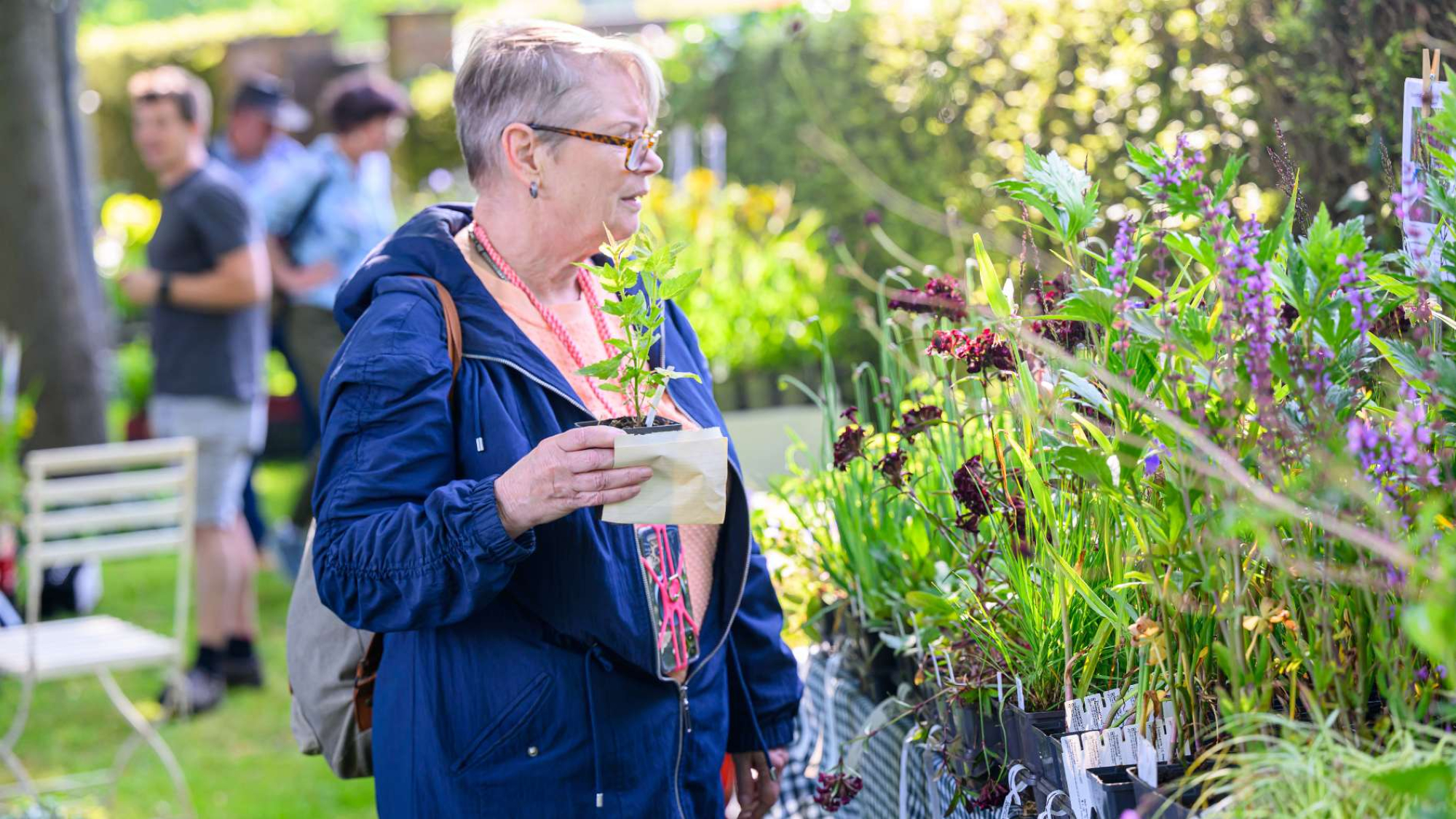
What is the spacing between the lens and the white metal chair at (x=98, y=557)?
3.91m

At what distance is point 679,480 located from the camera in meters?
1.68

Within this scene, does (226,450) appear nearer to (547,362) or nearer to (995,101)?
(995,101)

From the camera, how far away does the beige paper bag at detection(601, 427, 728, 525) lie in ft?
5.49

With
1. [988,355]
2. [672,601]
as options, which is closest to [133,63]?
[672,601]

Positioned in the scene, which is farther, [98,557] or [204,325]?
[204,325]

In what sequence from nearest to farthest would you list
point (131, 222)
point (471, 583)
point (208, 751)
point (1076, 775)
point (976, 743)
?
1. point (1076, 775)
2. point (471, 583)
3. point (976, 743)
4. point (208, 751)
5. point (131, 222)

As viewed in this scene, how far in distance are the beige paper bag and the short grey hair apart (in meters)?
0.53

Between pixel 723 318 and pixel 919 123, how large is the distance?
1.16 meters

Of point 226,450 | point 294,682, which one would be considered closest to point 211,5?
point 226,450

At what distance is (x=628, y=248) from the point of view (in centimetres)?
177

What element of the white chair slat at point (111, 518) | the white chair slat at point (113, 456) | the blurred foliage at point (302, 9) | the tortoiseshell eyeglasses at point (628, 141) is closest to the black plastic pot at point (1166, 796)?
the tortoiseshell eyeglasses at point (628, 141)

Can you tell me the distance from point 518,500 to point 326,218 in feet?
15.7

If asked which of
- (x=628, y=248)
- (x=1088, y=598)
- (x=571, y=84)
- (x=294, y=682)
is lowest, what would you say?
(x=294, y=682)

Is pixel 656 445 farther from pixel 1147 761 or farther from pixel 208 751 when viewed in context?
pixel 208 751
